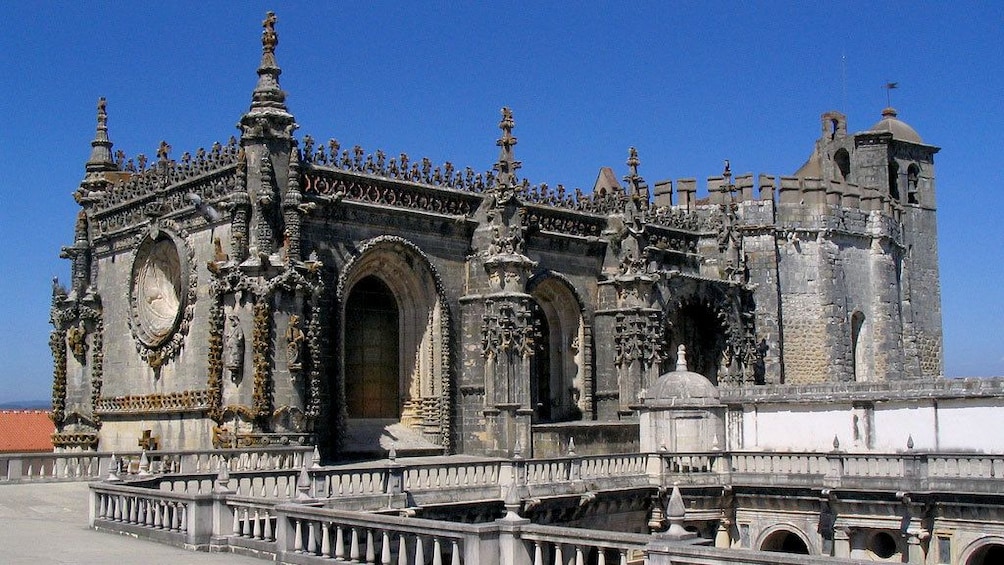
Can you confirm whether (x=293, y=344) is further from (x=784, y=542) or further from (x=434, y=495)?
(x=784, y=542)

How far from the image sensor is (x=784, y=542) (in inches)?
1222

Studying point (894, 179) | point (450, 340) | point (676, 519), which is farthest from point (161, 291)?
point (894, 179)

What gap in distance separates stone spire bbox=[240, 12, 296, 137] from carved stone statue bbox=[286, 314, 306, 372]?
4.27m

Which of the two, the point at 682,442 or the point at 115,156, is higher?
the point at 115,156

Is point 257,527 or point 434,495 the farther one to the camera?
point 434,495

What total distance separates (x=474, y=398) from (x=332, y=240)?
5721 mm

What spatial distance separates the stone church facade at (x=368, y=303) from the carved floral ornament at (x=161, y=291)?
0.17ft

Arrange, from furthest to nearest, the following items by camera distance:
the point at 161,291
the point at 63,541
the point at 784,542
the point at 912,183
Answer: the point at 912,183, the point at 784,542, the point at 161,291, the point at 63,541

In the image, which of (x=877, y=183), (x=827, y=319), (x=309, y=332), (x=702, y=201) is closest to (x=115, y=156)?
(x=309, y=332)

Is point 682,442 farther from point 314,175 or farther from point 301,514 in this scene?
point 301,514

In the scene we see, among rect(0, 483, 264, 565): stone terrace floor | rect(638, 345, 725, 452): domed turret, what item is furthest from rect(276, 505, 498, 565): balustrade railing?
rect(638, 345, 725, 452): domed turret

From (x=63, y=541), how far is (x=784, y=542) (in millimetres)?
20174

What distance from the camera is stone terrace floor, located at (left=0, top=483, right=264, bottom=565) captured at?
14.7 m

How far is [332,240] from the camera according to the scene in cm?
2750
